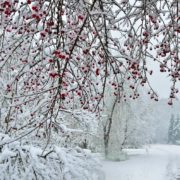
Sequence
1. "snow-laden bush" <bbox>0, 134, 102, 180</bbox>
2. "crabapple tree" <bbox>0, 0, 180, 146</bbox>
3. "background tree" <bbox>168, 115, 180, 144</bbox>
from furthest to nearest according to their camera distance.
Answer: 1. "background tree" <bbox>168, 115, 180, 144</bbox>
2. "snow-laden bush" <bbox>0, 134, 102, 180</bbox>
3. "crabapple tree" <bbox>0, 0, 180, 146</bbox>

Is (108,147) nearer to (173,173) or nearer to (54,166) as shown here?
(173,173)

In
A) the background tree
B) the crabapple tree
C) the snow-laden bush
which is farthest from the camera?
the background tree

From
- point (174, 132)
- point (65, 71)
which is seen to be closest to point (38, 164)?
point (65, 71)

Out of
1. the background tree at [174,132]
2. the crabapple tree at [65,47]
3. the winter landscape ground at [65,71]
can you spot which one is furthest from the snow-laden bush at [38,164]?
the background tree at [174,132]

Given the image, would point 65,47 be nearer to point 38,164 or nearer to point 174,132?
point 38,164

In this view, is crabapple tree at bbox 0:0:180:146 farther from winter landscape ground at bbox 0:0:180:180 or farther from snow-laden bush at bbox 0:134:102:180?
snow-laden bush at bbox 0:134:102:180

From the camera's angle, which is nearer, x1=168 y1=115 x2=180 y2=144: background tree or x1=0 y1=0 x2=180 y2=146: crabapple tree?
x1=0 y1=0 x2=180 y2=146: crabapple tree

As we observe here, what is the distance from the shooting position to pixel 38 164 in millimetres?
6789

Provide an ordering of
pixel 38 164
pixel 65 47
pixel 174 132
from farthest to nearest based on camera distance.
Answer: pixel 174 132
pixel 38 164
pixel 65 47

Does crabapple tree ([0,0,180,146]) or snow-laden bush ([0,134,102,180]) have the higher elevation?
crabapple tree ([0,0,180,146])

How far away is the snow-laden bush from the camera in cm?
674

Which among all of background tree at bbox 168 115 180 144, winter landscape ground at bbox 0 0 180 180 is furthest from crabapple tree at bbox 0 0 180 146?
background tree at bbox 168 115 180 144

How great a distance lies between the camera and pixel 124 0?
4461mm

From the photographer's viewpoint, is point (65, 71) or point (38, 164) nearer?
point (65, 71)
